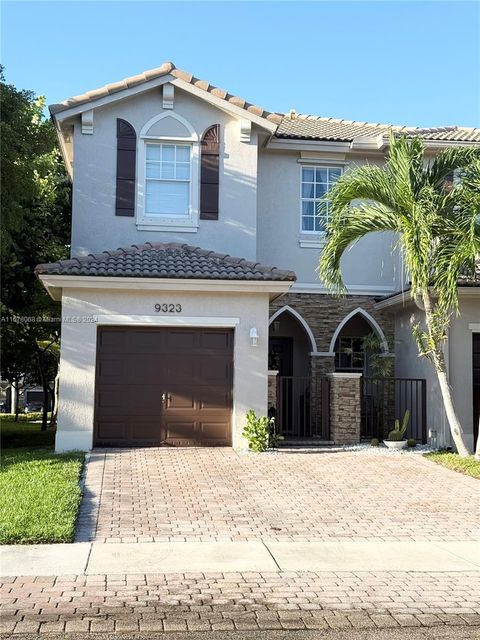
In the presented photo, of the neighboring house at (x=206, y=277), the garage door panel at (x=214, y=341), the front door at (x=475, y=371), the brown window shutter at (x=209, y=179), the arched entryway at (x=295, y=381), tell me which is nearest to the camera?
the neighboring house at (x=206, y=277)

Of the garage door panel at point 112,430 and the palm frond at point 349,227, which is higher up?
the palm frond at point 349,227

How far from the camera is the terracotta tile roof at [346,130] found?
788 inches

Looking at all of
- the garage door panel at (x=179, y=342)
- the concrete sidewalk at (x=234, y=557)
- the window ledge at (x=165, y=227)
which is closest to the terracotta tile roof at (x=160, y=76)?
the window ledge at (x=165, y=227)

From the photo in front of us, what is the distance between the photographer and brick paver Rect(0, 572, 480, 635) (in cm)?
597

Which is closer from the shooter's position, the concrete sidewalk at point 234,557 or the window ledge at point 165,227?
the concrete sidewalk at point 234,557

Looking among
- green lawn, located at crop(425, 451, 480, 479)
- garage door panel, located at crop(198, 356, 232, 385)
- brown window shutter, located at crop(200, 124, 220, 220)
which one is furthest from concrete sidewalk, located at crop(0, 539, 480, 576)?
brown window shutter, located at crop(200, 124, 220, 220)

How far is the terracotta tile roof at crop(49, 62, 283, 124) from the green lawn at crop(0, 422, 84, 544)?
8378 mm

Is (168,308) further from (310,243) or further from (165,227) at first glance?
(310,243)

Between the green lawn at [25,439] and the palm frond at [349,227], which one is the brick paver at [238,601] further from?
the green lawn at [25,439]

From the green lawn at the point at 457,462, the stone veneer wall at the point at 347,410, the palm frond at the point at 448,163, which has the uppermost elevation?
the palm frond at the point at 448,163

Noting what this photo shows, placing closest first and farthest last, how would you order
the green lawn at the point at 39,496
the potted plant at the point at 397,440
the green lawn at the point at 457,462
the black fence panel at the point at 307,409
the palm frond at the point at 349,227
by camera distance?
the green lawn at the point at 39,496 < the green lawn at the point at 457,462 < the palm frond at the point at 349,227 < the potted plant at the point at 397,440 < the black fence panel at the point at 307,409

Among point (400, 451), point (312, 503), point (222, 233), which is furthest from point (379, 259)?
point (312, 503)

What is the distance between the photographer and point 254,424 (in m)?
15.5

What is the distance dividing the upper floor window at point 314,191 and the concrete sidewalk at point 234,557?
Result: 12272 millimetres
